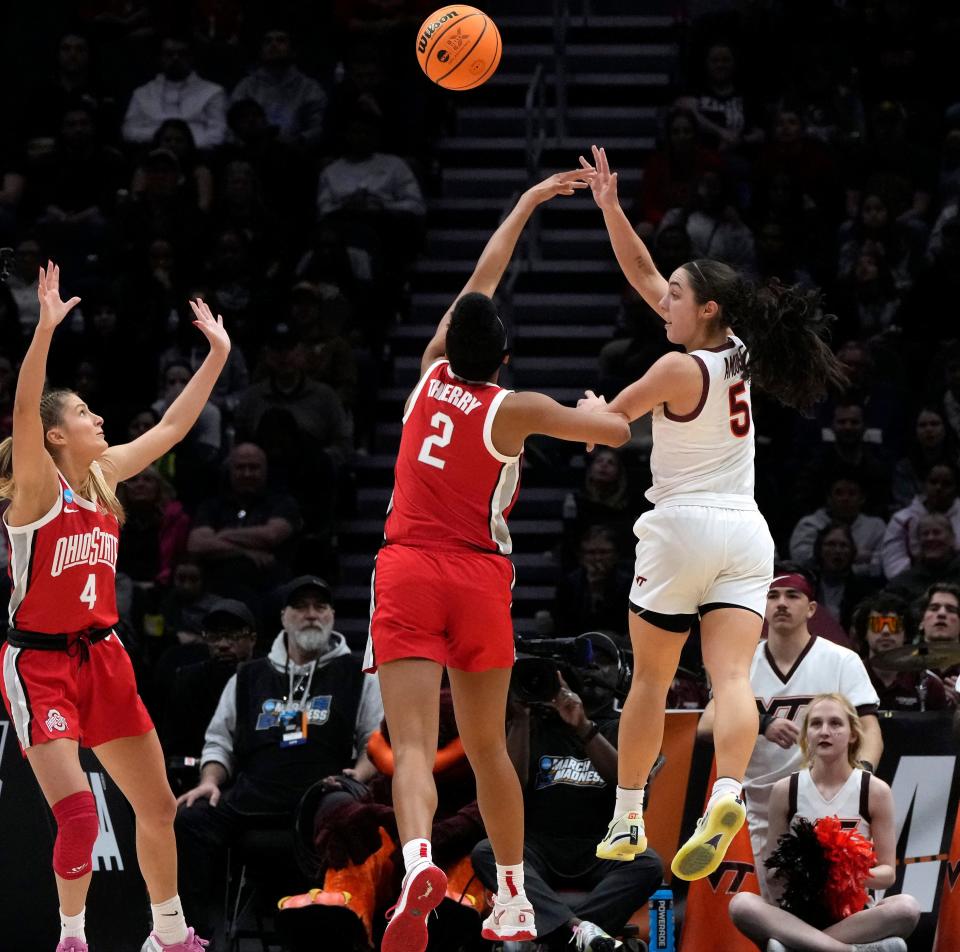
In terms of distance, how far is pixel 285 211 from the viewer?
14.7m

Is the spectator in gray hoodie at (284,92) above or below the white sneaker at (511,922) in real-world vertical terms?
above

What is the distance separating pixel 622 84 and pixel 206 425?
4.97 metres

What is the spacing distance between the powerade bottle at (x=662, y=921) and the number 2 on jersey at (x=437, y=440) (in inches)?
107

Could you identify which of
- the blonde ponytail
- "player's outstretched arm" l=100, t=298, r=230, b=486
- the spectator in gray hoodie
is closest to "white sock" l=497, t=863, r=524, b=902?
the blonde ponytail

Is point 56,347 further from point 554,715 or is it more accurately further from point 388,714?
point 388,714

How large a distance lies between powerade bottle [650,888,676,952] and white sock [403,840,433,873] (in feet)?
7.16

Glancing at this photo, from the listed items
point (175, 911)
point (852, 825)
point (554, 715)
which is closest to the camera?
point (175, 911)

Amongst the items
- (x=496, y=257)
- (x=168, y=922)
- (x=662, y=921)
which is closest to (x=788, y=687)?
(x=662, y=921)

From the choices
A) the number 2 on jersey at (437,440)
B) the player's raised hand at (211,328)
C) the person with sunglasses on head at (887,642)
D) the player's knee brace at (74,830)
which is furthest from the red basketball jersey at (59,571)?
the person with sunglasses on head at (887,642)

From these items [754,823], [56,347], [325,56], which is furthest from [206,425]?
[754,823]

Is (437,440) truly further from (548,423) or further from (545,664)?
(545,664)

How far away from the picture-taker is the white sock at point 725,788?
21.8ft

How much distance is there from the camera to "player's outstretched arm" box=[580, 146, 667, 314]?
24.4ft

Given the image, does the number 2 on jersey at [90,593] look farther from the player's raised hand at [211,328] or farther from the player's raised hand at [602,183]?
the player's raised hand at [602,183]
